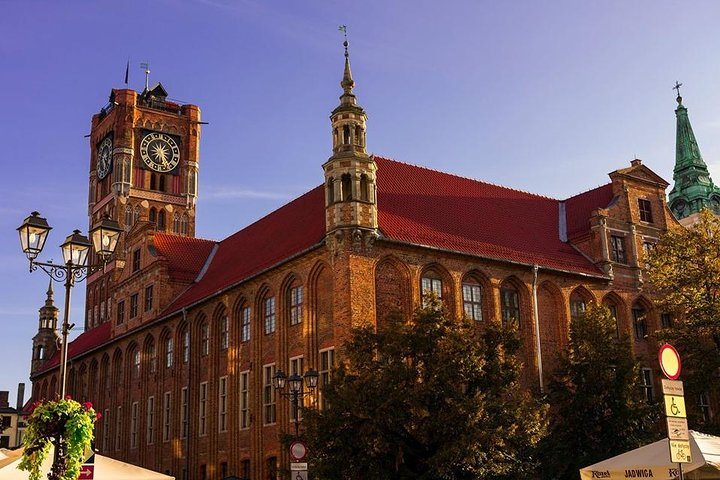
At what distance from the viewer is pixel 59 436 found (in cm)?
1571

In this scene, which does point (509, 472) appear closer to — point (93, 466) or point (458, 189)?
point (93, 466)

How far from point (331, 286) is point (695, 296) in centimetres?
1522

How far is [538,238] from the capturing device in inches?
1732

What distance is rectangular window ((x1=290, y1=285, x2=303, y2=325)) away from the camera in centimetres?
3843

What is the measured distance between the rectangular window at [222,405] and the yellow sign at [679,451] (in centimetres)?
3233

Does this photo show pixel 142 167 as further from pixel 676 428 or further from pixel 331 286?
pixel 676 428

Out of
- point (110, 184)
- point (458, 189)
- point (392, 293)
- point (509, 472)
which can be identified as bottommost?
point (509, 472)

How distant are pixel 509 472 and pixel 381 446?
13.9ft

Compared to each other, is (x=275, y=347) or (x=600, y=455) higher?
(x=275, y=347)

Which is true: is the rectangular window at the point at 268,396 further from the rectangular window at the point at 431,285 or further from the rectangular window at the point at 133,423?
the rectangular window at the point at 133,423

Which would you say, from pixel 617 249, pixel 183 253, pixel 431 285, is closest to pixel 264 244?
pixel 183 253

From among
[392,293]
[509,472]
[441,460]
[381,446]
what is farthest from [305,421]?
[392,293]

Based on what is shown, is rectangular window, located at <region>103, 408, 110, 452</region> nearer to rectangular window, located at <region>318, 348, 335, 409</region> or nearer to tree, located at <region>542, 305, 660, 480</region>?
rectangular window, located at <region>318, 348, 335, 409</region>

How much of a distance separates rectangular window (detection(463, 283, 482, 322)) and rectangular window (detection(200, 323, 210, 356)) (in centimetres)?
1443
